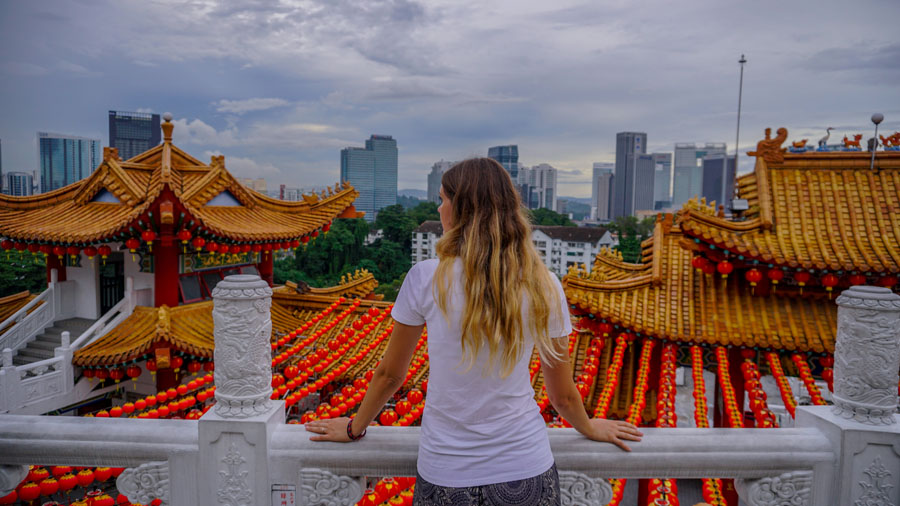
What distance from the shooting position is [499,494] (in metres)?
1.72

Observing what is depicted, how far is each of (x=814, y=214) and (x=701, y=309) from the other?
6.02ft

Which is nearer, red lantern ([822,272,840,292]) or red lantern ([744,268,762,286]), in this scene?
red lantern ([822,272,840,292])

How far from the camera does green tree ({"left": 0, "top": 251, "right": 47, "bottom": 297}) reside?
1795cm

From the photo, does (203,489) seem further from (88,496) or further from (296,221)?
(296,221)

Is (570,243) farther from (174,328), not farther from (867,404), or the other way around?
(867,404)

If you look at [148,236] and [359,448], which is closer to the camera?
[359,448]

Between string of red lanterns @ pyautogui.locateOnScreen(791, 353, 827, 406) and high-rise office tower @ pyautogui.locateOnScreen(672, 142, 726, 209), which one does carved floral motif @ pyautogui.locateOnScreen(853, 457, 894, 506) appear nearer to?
string of red lanterns @ pyautogui.locateOnScreen(791, 353, 827, 406)

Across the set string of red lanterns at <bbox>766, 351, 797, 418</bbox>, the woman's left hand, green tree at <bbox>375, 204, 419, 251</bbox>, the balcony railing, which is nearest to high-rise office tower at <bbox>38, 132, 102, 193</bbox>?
the balcony railing

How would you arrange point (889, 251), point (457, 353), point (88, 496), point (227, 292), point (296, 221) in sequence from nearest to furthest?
point (457, 353)
point (227, 292)
point (88, 496)
point (889, 251)
point (296, 221)

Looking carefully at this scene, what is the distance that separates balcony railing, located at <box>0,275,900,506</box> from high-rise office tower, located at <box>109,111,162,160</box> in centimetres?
1530

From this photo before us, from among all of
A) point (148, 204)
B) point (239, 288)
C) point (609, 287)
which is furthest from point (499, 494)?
point (148, 204)

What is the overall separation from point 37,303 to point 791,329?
10477 millimetres

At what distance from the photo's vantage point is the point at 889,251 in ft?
20.3

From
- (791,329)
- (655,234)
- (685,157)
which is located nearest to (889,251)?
(791,329)
